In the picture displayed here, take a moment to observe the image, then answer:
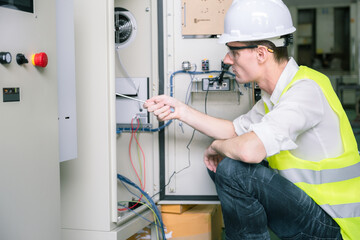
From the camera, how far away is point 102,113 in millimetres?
1803

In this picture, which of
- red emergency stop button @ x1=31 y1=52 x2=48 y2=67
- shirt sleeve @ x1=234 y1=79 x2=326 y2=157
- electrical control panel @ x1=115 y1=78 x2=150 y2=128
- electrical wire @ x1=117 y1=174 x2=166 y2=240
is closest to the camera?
red emergency stop button @ x1=31 y1=52 x2=48 y2=67

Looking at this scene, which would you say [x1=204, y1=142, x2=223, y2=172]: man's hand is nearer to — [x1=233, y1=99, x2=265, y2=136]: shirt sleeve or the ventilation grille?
[x1=233, y1=99, x2=265, y2=136]: shirt sleeve

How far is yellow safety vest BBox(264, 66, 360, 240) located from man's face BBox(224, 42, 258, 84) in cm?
19

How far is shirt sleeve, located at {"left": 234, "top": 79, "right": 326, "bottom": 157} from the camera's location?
1.50 meters

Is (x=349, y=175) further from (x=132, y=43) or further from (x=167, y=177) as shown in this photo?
(x=132, y=43)

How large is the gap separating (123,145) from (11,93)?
104 centimetres

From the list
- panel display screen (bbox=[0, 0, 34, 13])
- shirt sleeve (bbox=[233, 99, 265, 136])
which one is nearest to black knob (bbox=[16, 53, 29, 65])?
panel display screen (bbox=[0, 0, 34, 13])

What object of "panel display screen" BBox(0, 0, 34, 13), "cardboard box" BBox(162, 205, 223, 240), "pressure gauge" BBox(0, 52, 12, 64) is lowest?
"cardboard box" BBox(162, 205, 223, 240)

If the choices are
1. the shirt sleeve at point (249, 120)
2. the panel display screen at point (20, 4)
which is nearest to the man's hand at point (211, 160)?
the shirt sleeve at point (249, 120)

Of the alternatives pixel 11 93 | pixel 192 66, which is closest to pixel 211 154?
pixel 192 66

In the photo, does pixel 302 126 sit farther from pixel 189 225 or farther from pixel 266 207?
pixel 189 225

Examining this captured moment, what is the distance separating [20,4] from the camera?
135 cm

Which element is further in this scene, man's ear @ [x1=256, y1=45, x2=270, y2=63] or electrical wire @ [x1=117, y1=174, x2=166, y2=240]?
electrical wire @ [x1=117, y1=174, x2=166, y2=240]

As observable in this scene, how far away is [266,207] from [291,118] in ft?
1.23
